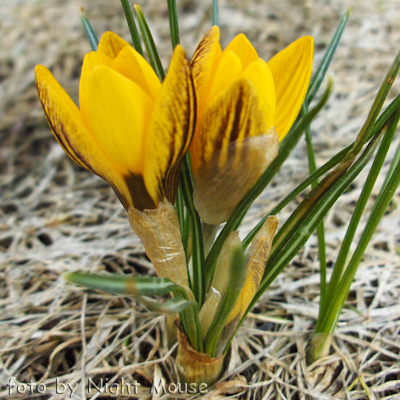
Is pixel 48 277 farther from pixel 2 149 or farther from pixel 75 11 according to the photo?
pixel 75 11

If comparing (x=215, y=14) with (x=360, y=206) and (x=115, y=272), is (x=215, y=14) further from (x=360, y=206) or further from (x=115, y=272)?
(x=115, y=272)

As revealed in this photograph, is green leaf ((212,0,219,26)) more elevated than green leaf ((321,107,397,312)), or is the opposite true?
green leaf ((212,0,219,26))

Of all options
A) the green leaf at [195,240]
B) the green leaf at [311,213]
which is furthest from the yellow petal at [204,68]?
the green leaf at [311,213]

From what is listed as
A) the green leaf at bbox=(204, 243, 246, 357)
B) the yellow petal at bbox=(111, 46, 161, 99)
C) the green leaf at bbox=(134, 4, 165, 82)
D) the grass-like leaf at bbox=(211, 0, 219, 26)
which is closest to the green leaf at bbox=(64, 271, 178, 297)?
the green leaf at bbox=(204, 243, 246, 357)

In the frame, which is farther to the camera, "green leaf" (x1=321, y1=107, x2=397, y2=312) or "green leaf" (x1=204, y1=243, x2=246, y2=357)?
"green leaf" (x1=321, y1=107, x2=397, y2=312)

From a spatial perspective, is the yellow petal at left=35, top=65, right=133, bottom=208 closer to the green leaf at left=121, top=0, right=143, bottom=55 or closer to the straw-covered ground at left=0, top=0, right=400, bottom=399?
the green leaf at left=121, top=0, right=143, bottom=55

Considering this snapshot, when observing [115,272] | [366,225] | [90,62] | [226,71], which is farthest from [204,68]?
[115,272]
